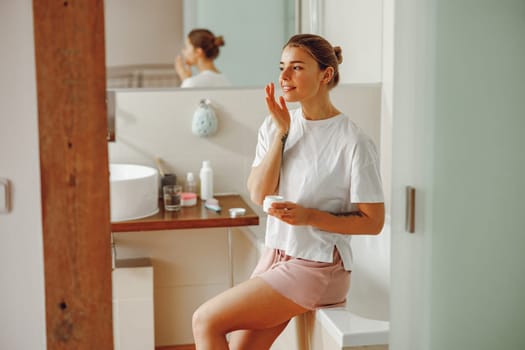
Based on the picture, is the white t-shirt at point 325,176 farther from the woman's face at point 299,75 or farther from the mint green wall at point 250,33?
the mint green wall at point 250,33

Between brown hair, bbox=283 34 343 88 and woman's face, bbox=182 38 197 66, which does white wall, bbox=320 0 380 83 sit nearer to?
woman's face, bbox=182 38 197 66

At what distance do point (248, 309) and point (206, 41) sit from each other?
1.31 m

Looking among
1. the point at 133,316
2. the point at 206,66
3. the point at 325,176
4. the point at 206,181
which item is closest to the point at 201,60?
the point at 206,66

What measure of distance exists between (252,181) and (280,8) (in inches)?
48.1

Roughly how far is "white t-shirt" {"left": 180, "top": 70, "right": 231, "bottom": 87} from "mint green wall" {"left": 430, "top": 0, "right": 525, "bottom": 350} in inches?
63.7

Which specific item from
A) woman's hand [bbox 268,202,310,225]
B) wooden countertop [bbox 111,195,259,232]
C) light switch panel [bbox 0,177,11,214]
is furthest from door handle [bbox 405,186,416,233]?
wooden countertop [bbox 111,195,259,232]

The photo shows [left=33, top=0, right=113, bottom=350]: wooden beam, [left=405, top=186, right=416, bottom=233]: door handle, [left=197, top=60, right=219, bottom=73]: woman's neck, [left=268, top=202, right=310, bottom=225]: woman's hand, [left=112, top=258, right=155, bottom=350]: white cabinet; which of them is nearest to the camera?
[left=33, top=0, right=113, bottom=350]: wooden beam

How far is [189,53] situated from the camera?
9.15 ft

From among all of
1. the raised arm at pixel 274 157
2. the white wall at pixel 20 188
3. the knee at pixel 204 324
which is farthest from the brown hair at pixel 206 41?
the white wall at pixel 20 188

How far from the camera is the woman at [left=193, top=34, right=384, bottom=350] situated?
1.82 meters

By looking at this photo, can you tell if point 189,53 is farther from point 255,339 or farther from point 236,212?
point 255,339

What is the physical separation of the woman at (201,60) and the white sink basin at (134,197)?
0.43 m

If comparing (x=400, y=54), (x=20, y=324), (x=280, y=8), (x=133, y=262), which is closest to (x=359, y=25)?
(x=280, y=8)

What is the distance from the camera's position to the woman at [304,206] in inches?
71.5
